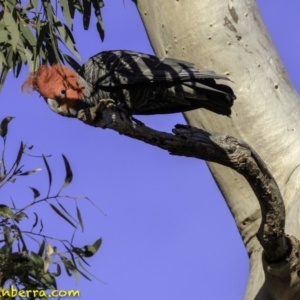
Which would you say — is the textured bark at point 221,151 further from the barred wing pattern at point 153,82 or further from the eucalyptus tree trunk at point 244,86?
the eucalyptus tree trunk at point 244,86

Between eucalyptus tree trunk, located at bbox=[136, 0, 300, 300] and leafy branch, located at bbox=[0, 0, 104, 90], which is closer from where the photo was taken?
leafy branch, located at bbox=[0, 0, 104, 90]

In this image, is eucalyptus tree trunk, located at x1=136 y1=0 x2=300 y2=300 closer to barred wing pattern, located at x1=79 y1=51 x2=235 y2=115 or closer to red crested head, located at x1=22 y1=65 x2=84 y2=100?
barred wing pattern, located at x1=79 y1=51 x2=235 y2=115

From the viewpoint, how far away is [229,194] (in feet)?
11.7

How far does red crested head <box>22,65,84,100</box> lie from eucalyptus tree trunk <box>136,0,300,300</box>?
0.49m

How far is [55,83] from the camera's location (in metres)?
3.12

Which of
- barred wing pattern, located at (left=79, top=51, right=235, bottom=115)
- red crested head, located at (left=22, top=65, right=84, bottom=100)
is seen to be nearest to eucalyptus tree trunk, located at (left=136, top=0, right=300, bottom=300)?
barred wing pattern, located at (left=79, top=51, right=235, bottom=115)

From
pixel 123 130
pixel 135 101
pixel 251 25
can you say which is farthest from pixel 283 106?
pixel 123 130

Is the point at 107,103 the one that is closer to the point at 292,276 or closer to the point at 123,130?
the point at 123,130

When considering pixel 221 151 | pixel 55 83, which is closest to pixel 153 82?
pixel 55 83

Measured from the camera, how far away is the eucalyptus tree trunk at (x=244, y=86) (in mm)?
3428

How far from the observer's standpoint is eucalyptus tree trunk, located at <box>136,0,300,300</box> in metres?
3.43

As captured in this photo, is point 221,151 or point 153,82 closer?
point 221,151

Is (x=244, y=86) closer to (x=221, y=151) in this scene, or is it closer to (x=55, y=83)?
(x=221, y=151)

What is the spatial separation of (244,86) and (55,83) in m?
0.90
